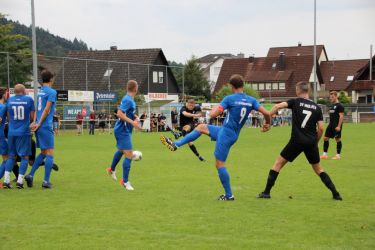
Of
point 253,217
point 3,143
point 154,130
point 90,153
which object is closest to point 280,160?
point 253,217

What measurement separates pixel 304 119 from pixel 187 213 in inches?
104

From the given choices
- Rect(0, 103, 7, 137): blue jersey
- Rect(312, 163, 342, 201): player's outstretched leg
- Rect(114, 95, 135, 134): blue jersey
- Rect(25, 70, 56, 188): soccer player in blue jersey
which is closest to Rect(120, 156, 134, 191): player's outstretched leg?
Rect(114, 95, 135, 134): blue jersey

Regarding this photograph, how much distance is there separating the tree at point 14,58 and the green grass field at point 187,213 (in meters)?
23.1

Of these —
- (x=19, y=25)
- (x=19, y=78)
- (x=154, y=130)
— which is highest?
(x=19, y=25)

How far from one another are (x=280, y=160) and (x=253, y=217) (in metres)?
2.04

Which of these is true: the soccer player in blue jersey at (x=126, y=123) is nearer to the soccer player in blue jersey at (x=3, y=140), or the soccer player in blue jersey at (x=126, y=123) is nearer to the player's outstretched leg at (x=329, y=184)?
the soccer player in blue jersey at (x=3, y=140)

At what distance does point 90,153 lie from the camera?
20.7m

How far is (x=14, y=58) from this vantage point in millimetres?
37500

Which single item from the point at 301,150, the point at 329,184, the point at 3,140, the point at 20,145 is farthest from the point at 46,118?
the point at 329,184

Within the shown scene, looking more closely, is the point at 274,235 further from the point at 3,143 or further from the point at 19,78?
the point at 19,78

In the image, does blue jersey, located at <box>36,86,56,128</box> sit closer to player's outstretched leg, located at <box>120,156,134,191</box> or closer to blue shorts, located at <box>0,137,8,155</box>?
blue shorts, located at <box>0,137,8,155</box>

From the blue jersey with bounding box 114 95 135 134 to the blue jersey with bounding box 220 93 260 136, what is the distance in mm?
1986

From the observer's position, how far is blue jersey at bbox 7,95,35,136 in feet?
36.2

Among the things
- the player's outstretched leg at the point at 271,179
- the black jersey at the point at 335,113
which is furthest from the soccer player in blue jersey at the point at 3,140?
the black jersey at the point at 335,113
